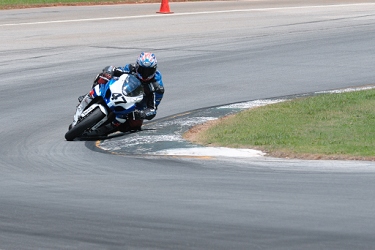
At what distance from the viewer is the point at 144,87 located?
13422 millimetres

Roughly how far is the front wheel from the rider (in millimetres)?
178

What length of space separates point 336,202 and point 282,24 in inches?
762

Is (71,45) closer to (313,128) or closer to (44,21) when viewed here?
(44,21)

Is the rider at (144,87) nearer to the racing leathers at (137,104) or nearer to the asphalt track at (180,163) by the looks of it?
the racing leathers at (137,104)

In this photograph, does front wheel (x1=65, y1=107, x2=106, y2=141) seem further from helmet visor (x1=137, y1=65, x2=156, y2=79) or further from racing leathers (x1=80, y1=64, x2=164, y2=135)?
helmet visor (x1=137, y1=65, x2=156, y2=79)

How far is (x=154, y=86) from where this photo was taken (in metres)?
13.4

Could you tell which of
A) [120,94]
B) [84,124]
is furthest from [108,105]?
[84,124]

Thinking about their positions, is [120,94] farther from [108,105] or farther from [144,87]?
[144,87]

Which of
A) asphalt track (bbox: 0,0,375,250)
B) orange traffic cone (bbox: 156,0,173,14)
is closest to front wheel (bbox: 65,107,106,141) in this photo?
asphalt track (bbox: 0,0,375,250)

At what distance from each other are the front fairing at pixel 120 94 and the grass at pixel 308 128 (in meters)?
1.18

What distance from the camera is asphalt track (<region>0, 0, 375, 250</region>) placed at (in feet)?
24.4

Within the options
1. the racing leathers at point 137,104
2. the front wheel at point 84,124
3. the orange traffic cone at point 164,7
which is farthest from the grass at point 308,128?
the orange traffic cone at point 164,7

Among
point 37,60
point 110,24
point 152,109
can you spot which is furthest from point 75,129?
point 110,24

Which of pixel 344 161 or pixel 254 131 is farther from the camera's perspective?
pixel 254 131
